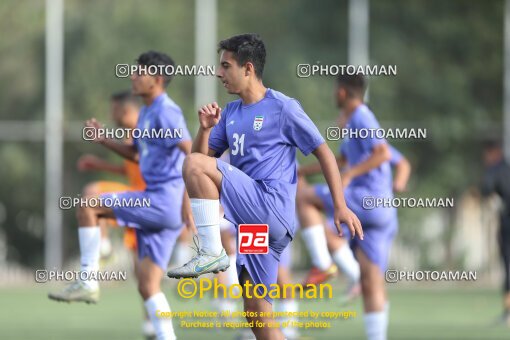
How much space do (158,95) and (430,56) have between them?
1490 cm

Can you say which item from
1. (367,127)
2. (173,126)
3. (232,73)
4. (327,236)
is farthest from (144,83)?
(327,236)

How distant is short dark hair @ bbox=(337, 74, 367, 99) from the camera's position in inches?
400

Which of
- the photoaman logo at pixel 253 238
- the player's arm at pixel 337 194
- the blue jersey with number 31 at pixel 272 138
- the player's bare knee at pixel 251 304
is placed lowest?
the player's bare knee at pixel 251 304

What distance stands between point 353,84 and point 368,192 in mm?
955

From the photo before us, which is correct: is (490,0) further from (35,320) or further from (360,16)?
(35,320)

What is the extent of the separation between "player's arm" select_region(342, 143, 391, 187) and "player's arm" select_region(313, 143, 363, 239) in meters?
2.66

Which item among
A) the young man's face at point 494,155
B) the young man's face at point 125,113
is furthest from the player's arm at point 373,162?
the young man's face at point 494,155

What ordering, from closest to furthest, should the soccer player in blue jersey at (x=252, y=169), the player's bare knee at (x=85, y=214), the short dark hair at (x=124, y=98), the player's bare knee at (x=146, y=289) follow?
the soccer player in blue jersey at (x=252, y=169) < the player's bare knee at (x=85, y=214) < the player's bare knee at (x=146, y=289) < the short dark hair at (x=124, y=98)

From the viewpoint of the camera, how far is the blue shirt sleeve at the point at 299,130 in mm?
7145

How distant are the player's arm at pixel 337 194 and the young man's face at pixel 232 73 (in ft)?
2.07

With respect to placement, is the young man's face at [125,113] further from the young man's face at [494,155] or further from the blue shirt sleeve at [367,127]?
the young man's face at [494,155]

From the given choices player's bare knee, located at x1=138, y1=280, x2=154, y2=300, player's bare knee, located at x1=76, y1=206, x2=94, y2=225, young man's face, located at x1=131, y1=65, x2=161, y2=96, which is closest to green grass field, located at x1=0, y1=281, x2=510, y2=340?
player's bare knee, located at x1=138, y1=280, x2=154, y2=300

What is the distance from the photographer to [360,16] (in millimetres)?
23547

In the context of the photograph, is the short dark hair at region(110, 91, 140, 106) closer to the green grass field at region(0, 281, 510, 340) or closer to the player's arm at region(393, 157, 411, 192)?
the green grass field at region(0, 281, 510, 340)
